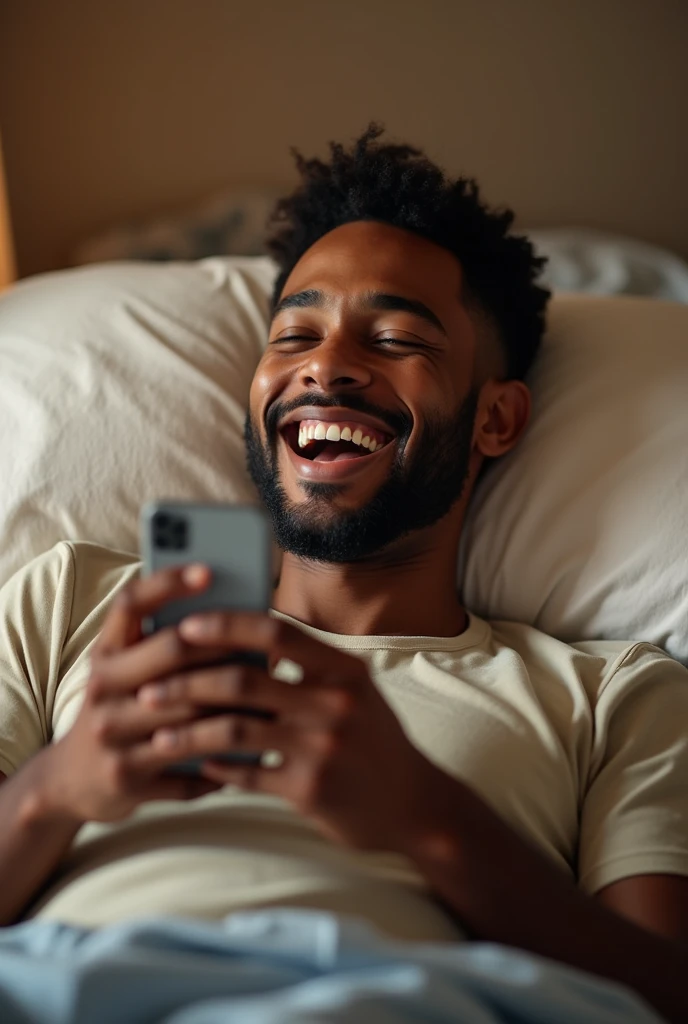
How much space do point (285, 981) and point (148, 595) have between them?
0.26 metres

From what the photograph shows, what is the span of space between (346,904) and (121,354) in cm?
78

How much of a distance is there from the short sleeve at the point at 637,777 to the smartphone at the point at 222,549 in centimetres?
36

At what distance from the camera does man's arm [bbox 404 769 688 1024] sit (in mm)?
762

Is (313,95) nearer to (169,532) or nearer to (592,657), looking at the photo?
(592,657)

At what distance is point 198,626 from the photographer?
0.67 meters

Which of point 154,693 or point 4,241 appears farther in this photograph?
point 4,241

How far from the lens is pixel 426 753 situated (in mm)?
949

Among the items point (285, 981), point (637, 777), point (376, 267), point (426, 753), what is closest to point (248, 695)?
point (285, 981)

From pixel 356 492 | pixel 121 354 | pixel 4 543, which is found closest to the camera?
pixel 356 492

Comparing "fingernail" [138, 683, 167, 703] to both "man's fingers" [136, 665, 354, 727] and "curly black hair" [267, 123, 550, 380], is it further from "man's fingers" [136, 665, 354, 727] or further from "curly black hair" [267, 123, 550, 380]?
"curly black hair" [267, 123, 550, 380]

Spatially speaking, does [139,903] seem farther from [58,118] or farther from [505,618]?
[58,118]

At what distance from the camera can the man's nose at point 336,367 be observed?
111cm

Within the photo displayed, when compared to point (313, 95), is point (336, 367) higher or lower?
lower

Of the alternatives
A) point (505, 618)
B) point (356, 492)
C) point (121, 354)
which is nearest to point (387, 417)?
point (356, 492)
